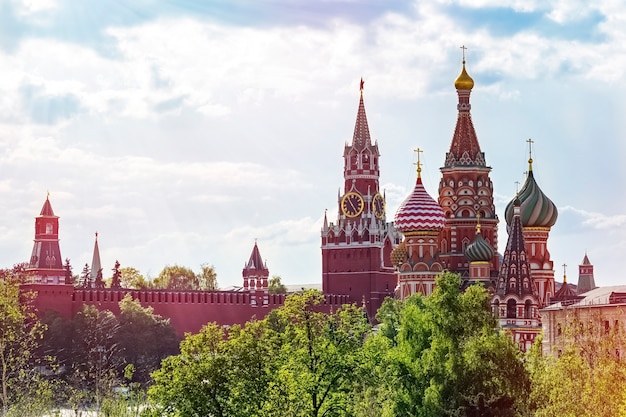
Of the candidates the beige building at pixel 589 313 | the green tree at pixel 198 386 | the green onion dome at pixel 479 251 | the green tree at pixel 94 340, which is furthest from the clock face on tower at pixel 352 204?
the green tree at pixel 198 386

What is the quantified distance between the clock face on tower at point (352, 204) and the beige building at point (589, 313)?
32712 millimetres

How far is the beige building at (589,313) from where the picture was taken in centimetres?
4331

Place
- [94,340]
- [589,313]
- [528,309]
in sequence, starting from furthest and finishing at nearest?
[94,340]
[528,309]
[589,313]

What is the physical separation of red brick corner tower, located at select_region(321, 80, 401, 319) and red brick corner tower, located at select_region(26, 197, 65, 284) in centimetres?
2196

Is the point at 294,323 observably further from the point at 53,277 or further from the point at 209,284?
the point at 209,284

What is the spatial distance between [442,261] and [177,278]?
44368mm

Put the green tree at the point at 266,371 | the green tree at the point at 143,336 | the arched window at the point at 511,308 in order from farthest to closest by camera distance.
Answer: the green tree at the point at 143,336 < the arched window at the point at 511,308 < the green tree at the point at 266,371

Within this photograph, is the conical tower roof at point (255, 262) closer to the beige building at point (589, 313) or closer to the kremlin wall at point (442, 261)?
the kremlin wall at point (442, 261)

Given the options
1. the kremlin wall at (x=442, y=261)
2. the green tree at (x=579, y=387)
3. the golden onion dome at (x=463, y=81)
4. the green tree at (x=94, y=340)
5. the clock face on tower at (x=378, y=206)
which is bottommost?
the green tree at (x=579, y=387)

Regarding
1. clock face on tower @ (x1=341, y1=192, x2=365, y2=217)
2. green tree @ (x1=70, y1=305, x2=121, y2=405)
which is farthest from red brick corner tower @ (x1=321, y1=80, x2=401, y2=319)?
green tree @ (x1=70, y1=305, x2=121, y2=405)

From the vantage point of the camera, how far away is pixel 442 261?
70.9 m

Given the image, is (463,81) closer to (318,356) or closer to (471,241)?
(471,241)

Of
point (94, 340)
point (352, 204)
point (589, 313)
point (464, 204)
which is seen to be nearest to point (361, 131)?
point (352, 204)

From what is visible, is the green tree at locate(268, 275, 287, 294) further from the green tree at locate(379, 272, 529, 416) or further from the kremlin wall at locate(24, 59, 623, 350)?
the green tree at locate(379, 272, 529, 416)
